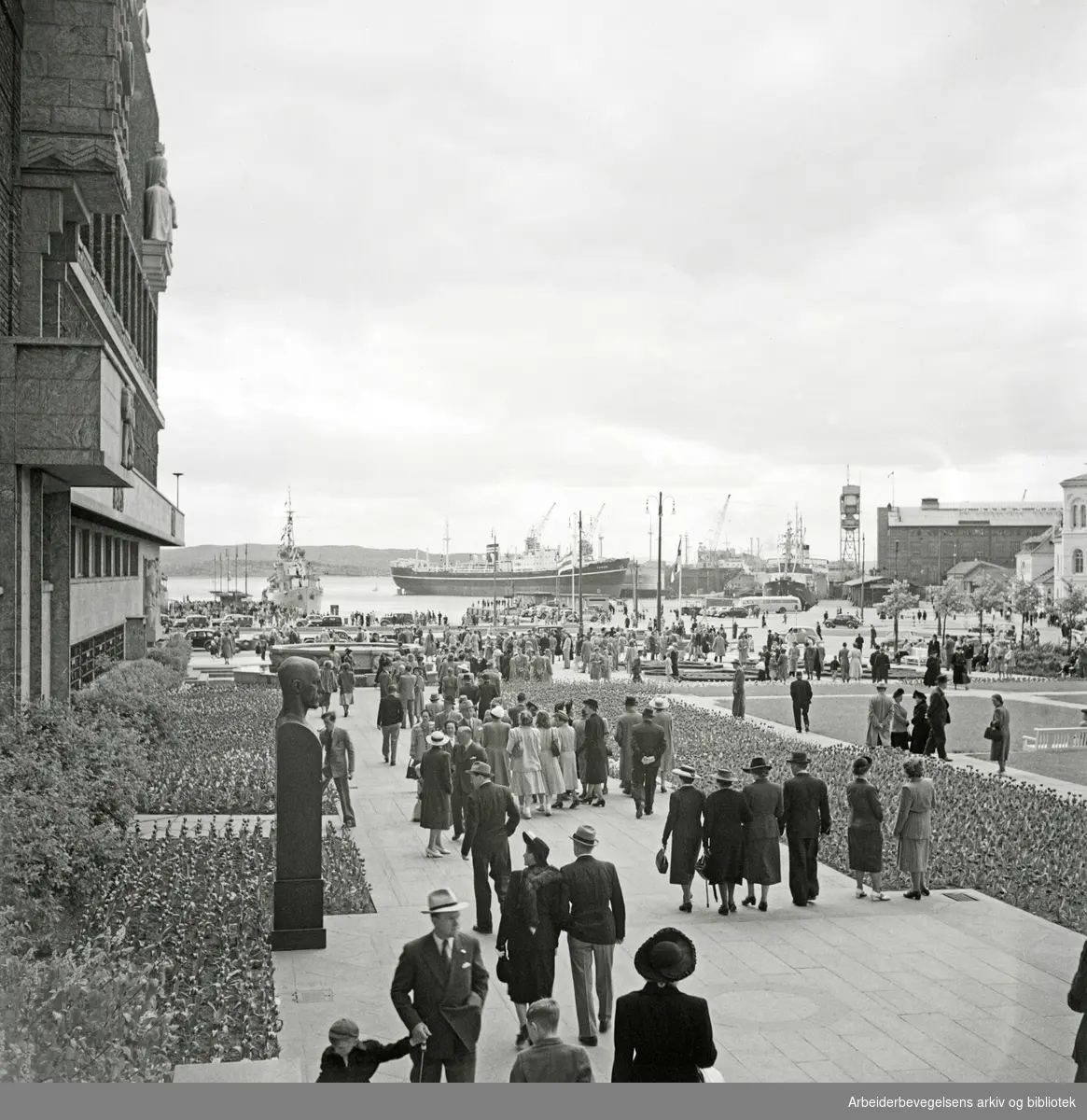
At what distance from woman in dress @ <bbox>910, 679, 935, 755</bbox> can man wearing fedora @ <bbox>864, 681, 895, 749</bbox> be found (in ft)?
1.41

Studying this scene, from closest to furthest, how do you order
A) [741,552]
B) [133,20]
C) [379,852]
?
[379,852] < [133,20] < [741,552]

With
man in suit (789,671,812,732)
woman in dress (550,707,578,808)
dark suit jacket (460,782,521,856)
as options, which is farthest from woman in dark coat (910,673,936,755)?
dark suit jacket (460,782,521,856)

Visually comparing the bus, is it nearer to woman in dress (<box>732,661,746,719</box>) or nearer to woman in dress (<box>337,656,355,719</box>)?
woman in dress (<box>732,661,746,719</box>)

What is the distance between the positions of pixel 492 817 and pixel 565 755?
211 inches

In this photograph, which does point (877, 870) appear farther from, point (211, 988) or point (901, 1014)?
point (211, 988)

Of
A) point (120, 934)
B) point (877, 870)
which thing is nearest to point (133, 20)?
point (120, 934)

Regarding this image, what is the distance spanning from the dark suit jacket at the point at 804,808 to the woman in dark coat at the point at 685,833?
953mm

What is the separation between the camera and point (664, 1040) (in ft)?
16.4

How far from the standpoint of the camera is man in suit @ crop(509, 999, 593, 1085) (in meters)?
4.68

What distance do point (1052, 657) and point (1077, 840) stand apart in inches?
1099

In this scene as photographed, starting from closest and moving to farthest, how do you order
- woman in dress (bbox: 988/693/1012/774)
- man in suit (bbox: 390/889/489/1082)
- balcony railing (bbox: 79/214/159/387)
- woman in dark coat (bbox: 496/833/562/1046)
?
1. man in suit (bbox: 390/889/489/1082)
2. woman in dark coat (bbox: 496/833/562/1046)
3. woman in dress (bbox: 988/693/1012/774)
4. balcony railing (bbox: 79/214/159/387)

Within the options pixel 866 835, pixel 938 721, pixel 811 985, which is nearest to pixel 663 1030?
pixel 811 985

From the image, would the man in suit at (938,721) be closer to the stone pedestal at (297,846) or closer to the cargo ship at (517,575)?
the stone pedestal at (297,846)

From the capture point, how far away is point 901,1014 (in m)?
7.30
